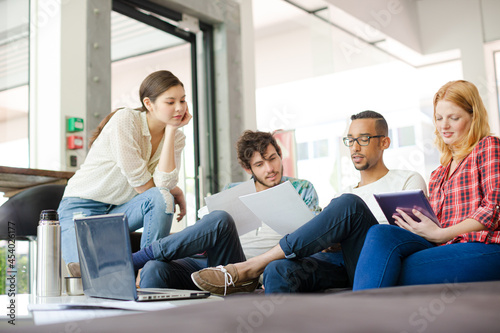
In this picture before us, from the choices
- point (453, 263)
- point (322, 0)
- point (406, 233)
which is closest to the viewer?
point (453, 263)

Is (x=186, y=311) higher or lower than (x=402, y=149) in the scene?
lower

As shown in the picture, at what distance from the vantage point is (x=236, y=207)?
6.52ft

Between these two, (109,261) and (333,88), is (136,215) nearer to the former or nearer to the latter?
(109,261)

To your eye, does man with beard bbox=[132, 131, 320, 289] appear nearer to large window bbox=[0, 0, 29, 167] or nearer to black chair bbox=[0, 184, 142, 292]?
black chair bbox=[0, 184, 142, 292]

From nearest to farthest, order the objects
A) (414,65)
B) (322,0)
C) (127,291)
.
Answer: (127,291) < (322,0) < (414,65)

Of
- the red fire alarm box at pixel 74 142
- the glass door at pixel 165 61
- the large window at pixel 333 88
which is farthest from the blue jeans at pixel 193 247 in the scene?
the large window at pixel 333 88

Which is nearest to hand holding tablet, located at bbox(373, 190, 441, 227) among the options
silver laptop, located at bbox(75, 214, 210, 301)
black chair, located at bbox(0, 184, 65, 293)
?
silver laptop, located at bbox(75, 214, 210, 301)

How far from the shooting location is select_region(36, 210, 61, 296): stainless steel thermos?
1.38m

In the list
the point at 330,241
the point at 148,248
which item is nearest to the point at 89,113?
the point at 148,248

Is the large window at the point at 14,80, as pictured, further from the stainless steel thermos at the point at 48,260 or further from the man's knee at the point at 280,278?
the man's knee at the point at 280,278

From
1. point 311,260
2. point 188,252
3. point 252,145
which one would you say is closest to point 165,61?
point 252,145

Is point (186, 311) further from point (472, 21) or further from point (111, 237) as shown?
point (472, 21)

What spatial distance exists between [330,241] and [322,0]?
160 inches

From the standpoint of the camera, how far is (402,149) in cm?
595
